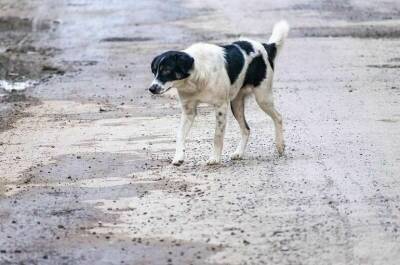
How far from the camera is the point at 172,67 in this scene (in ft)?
32.3

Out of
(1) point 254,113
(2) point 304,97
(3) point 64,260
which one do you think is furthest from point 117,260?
(2) point 304,97

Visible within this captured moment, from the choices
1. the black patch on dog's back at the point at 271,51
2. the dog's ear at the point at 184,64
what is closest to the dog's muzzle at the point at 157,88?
the dog's ear at the point at 184,64

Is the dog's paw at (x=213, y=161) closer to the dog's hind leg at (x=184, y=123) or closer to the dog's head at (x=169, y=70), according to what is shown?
the dog's hind leg at (x=184, y=123)

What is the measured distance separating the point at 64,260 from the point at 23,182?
2.77 meters

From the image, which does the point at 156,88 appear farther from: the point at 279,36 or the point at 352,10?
the point at 352,10

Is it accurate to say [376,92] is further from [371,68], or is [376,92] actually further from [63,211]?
[63,211]

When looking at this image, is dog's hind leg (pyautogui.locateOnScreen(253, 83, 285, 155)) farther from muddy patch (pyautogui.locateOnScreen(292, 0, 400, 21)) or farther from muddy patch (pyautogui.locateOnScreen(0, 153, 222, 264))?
muddy patch (pyautogui.locateOnScreen(292, 0, 400, 21))

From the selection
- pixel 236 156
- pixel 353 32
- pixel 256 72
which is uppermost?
pixel 256 72

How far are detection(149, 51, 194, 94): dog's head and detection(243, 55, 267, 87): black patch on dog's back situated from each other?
35.1 inches

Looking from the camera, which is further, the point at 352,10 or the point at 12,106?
the point at 352,10

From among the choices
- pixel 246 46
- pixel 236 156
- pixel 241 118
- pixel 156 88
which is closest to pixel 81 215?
pixel 156 88

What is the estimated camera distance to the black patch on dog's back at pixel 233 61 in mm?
10216

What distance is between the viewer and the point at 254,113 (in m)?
13.3

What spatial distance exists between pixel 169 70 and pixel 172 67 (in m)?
0.04
